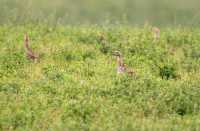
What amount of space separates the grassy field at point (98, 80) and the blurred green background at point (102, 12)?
673 millimetres

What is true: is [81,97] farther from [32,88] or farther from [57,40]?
[57,40]

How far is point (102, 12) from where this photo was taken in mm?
15570

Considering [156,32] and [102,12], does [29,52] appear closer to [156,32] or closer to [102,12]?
[156,32]

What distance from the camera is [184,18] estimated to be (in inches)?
600

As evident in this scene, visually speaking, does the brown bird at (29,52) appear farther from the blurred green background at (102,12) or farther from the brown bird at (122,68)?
the blurred green background at (102,12)

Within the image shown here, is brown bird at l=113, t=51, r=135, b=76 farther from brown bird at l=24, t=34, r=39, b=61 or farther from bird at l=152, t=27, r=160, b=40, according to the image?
bird at l=152, t=27, r=160, b=40

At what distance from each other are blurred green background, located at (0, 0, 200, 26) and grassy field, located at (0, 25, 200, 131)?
26.5 inches

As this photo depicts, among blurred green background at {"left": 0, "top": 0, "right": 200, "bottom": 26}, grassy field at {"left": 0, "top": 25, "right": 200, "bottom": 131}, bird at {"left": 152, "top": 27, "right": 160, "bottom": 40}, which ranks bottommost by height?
grassy field at {"left": 0, "top": 25, "right": 200, "bottom": 131}

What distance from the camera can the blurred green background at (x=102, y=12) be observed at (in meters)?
14.7

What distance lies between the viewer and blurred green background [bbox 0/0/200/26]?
14.7 m

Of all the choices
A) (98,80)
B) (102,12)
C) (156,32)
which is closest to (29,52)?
(98,80)

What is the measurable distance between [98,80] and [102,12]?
4.78 metres

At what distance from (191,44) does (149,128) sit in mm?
4809

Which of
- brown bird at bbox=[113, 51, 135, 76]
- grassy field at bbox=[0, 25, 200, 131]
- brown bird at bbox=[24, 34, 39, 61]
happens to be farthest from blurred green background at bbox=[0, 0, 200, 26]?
brown bird at bbox=[113, 51, 135, 76]
